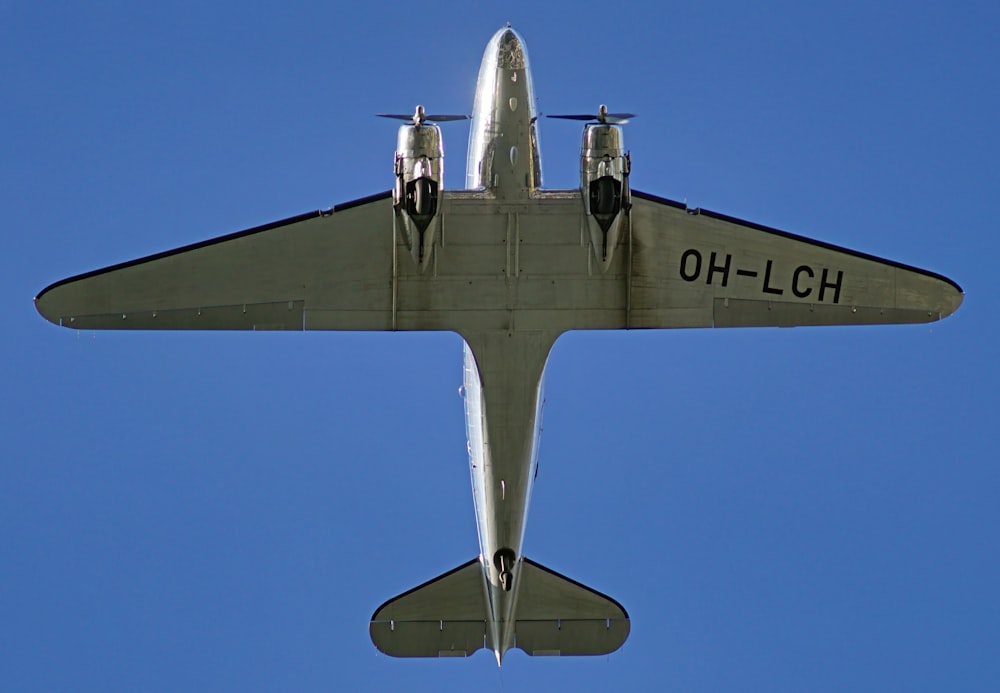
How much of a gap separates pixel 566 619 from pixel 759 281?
9430 mm

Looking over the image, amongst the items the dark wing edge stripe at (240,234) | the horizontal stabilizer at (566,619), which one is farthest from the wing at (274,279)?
the horizontal stabilizer at (566,619)

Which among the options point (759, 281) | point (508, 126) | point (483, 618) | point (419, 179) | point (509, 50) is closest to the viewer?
point (419, 179)

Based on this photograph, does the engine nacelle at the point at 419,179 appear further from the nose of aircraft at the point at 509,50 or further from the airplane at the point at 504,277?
the nose of aircraft at the point at 509,50

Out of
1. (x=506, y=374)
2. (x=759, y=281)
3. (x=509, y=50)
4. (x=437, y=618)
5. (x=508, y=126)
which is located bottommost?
(x=437, y=618)

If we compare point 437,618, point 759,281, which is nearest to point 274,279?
point 437,618

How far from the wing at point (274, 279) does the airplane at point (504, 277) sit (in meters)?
0.03

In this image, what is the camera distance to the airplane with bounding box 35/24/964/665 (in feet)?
108

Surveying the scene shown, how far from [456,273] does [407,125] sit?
133 inches

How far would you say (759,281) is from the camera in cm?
3403

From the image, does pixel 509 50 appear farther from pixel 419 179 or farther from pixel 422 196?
pixel 422 196

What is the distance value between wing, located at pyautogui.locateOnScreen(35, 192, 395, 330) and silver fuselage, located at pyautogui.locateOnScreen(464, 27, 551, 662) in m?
2.55

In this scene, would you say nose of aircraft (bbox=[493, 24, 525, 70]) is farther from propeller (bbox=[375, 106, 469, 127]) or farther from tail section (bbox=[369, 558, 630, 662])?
tail section (bbox=[369, 558, 630, 662])

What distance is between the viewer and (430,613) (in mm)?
36656

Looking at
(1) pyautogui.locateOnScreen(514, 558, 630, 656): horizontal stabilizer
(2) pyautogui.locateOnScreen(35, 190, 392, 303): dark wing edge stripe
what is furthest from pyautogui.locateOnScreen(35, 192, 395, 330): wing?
(1) pyautogui.locateOnScreen(514, 558, 630, 656): horizontal stabilizer
